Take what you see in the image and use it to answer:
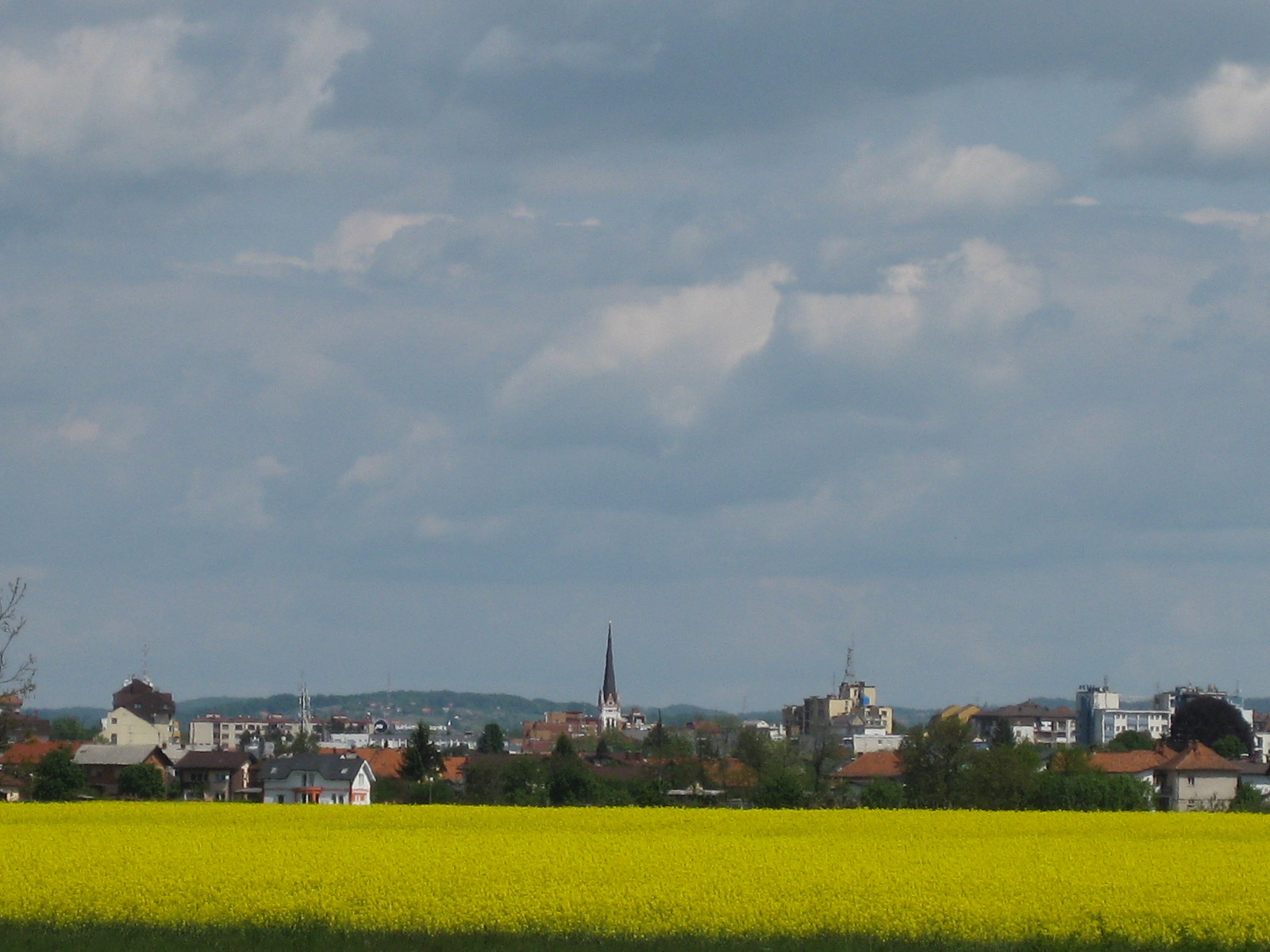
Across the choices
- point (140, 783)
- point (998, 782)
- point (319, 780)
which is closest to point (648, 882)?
point (998, 782)

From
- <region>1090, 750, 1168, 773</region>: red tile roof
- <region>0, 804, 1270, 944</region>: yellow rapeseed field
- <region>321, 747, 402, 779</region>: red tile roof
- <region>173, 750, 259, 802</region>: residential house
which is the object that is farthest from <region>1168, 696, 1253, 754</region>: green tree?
<region>0, 804, 1270, 944</region>: yellow rapeseed field

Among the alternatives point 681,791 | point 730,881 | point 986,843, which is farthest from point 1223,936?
point 681,791

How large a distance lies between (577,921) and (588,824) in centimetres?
1987

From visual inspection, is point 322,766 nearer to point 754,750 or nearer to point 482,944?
point 754,750

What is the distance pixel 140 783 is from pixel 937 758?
46577 millimetres

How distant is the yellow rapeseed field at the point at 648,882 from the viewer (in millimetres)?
30875

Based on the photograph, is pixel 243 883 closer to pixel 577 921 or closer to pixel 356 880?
pixel 356 880

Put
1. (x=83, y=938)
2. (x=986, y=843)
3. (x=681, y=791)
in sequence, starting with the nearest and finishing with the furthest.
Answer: (x=83, y=938) < (x=986, y=843) < (x=681, y=791)

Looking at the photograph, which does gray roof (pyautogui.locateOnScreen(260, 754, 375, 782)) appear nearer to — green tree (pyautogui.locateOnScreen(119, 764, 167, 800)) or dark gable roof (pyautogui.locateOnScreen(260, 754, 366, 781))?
dark gable roof (pyautogui.locateOnScreen(260, 754, 366, 781))

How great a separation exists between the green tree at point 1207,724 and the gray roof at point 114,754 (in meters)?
104

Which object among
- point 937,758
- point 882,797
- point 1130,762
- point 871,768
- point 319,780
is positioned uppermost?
point 937,758

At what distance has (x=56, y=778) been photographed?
99.3 metres

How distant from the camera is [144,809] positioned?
55.5m

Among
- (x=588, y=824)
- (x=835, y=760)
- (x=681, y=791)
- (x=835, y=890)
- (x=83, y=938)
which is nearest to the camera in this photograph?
(x=83, y=938)
